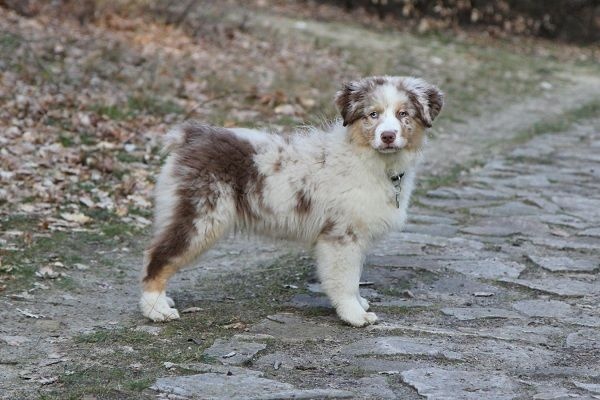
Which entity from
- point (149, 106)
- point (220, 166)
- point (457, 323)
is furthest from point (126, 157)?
point (457, 323)

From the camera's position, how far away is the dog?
18.0 ft

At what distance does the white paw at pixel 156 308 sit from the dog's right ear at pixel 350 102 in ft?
5.00

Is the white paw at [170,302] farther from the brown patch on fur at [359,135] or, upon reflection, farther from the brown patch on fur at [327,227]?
the brown patch on fur at [359,135]

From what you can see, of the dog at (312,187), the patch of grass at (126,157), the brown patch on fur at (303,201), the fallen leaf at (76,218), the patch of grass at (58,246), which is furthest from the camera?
the patch of grass at (126,157)

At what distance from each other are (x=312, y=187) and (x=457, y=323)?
1190mm

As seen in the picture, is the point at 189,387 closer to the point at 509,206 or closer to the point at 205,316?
the point at 205,316

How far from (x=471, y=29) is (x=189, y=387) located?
1751 centimetres

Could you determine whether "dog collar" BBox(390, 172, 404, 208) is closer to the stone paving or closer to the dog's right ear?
the dog's right ear

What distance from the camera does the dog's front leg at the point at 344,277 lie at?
5.52 metres

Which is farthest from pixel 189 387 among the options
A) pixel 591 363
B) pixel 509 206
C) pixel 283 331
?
pixel 509 206

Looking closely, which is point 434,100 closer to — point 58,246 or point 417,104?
point 417,104

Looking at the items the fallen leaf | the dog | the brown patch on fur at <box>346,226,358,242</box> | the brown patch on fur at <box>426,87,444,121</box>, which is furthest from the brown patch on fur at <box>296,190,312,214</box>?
the fallen leaf

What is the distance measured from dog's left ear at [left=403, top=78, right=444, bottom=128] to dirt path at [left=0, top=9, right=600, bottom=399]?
122cm

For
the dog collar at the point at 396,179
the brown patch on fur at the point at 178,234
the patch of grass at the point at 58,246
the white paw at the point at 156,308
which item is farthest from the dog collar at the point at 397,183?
the patch of grass at the point at 58,246
